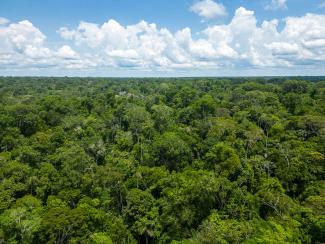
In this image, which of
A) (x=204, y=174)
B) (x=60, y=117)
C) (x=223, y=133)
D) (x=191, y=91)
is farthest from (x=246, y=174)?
(x=191, y=91)

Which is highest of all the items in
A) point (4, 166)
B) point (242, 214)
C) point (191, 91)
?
Result: point (191, 91)

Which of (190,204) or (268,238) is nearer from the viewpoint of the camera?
(268,238)

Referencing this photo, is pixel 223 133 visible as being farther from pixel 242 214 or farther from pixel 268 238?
pixel 268 238

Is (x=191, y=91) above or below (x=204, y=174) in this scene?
above

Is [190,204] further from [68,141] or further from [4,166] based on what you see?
[68,141]

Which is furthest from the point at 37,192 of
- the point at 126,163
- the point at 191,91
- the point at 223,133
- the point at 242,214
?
the point at 191,91

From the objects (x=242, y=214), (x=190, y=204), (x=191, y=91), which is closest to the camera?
(x=242, y=214)

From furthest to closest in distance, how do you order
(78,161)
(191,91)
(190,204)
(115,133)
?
1. (191,91)
2. (115,133)
3. (78,161)
4. (190,204)
